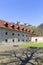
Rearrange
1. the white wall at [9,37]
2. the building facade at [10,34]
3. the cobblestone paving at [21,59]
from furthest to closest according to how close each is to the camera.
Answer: the building facade at [10,34] < the white wall at [9,37] < the cobblestone paving at [21,59]

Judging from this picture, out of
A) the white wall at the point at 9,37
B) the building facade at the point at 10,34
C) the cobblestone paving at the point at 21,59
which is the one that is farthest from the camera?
the building facade at the point at 10,34

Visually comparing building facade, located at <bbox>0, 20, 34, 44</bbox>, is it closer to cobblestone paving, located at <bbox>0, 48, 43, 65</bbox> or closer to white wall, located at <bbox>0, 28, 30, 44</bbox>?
white wall, located at <bbox>0, 28, 30, 44</bbox>

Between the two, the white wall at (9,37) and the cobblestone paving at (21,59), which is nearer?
the cobblestone paving at (21,59)

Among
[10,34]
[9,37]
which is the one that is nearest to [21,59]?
[9,37]

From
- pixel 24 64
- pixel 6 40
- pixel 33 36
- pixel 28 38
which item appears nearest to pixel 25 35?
pixel 28 38

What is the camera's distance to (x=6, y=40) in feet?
125

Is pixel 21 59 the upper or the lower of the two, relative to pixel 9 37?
lower

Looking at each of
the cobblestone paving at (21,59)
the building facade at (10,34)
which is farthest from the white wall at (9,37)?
the cobblestone paving at (21,59)

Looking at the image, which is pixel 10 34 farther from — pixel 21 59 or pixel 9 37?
pixel 21 59

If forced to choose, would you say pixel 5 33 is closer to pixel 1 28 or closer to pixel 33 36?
pixel 1 28

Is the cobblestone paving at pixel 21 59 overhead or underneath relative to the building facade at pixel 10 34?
underneath

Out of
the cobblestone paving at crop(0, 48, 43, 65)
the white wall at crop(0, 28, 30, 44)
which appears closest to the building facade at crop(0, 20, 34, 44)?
the white wall at crop(0, 28, 30, 44)

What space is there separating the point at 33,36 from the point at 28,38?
446 cm

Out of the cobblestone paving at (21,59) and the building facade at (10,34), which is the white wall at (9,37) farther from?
the cobblestone paving at (21,59)
